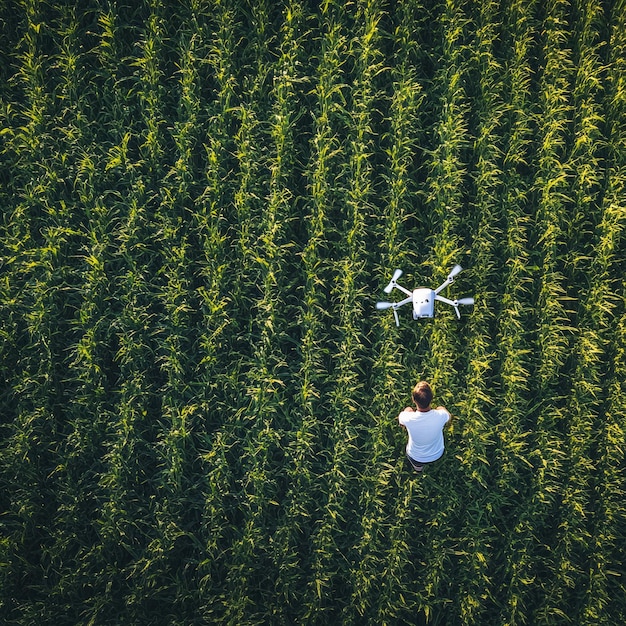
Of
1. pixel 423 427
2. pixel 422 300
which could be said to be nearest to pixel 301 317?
pixel 422 300

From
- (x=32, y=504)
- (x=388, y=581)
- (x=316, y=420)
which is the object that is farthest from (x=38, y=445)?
(x=388, y=581)

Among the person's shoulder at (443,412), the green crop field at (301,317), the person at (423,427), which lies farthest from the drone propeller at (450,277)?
the person's shoulder at (443,412)

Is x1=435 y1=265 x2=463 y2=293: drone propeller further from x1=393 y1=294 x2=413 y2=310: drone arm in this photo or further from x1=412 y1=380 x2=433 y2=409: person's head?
x1=412 y1=380 x2=433 y2=409: person's head

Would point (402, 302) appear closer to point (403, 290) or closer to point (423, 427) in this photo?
point (403, 290)

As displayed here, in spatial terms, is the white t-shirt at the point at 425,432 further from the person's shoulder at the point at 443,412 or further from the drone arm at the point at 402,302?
the drone arm at the point at 402,302

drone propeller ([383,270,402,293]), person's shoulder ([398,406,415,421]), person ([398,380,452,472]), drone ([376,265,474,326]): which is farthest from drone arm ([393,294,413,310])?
person's shoulder ([398,406,415,421])

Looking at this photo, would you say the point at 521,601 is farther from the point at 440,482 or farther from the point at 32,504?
the point at 32,504

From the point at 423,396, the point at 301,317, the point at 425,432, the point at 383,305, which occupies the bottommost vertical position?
the point at 425,432
